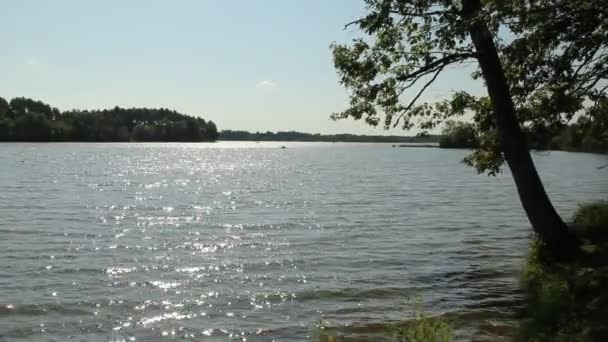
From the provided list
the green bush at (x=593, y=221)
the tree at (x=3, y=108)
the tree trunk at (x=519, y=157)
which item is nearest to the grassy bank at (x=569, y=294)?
the green bush at (x=593, y=221)

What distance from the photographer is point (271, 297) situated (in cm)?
1413

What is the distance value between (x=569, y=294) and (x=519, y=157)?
12.7 ft

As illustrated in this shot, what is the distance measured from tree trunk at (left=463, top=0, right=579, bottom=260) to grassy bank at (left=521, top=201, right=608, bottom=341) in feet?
1.42

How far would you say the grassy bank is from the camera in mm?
9359

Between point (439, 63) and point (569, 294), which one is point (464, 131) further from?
point (569, 294)

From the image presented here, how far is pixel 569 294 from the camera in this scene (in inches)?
430

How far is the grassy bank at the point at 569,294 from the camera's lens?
936 centimetres

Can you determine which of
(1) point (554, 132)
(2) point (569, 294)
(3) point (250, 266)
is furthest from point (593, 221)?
(3) point (250, 266)

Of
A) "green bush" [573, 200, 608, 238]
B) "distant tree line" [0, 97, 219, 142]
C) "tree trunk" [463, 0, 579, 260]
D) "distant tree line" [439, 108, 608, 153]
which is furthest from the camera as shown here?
"distant tree line" [0, 97, 219, 142]

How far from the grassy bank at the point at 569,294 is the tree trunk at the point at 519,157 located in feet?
1.42

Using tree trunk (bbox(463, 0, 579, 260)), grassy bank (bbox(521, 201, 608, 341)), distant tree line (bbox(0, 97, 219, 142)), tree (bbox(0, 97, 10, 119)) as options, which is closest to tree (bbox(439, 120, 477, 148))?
tree trunk (bbox(463, 0, 579, 260))

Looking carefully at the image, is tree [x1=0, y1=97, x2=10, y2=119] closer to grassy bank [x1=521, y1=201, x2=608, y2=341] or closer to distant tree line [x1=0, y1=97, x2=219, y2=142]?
distant tree line [x1=0, y1=97, x2=219, y2=142]

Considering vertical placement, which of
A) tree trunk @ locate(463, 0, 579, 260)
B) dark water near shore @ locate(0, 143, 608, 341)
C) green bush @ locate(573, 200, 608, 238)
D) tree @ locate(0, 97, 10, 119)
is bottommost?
dark water near shore @ locate(0, 143, 608, 341)

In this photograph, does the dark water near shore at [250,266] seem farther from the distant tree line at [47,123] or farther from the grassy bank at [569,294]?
the distant tree line at [47,123]
